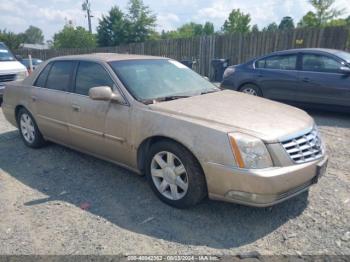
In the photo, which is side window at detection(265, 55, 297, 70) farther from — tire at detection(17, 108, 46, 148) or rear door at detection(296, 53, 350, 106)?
tire at detection(17, 108, 46, 148)

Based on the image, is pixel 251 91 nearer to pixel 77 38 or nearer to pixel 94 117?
pixel 94 117

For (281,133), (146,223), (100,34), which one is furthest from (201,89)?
(100,34)

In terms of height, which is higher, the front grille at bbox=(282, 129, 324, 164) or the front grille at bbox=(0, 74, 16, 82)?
the front grille at bbox=(282, 129, 324, 164)

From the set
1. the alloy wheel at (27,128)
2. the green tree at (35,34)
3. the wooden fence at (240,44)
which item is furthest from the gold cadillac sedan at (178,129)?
the green tree at (35,34)

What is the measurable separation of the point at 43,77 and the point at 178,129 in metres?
2.98

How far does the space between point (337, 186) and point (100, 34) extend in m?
40.7

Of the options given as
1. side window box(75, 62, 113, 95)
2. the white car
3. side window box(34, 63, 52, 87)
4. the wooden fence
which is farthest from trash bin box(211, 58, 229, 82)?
side window box(75, 62, 113, 95)

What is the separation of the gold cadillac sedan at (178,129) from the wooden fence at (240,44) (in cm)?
928

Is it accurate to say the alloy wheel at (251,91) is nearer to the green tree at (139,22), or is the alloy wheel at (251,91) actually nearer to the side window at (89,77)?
the side window at (89,77)

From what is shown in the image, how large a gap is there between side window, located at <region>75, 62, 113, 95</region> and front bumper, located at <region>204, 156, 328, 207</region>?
1.81m

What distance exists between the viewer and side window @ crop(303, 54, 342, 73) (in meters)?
6.66

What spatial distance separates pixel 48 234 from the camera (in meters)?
2.99

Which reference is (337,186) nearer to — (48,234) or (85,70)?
(48,234)

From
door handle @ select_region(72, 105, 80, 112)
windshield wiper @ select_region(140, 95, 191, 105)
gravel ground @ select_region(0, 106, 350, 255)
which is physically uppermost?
windshield wiper @ select_region(140, 95, 191, 105)
